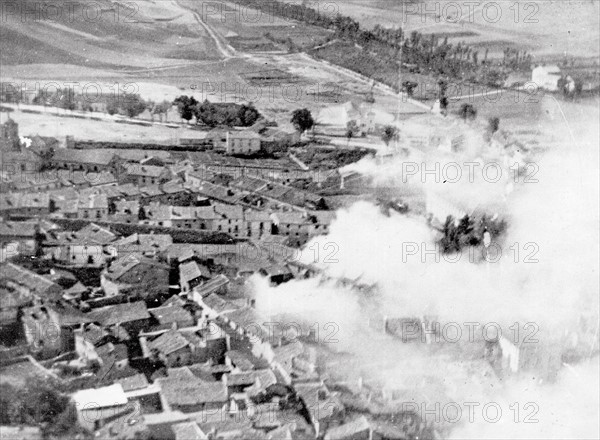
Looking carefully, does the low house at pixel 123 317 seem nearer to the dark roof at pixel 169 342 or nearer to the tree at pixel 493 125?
the dark roof at pixel 169 342

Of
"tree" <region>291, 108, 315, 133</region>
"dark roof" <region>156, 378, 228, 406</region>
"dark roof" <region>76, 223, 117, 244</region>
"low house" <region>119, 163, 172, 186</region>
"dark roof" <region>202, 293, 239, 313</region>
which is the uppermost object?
"tree" <region>291, 108, 315, 133</region>

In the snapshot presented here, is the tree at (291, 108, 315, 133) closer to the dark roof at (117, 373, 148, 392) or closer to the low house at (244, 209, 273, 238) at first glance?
A: the low house at (244, 209, 273, 238)

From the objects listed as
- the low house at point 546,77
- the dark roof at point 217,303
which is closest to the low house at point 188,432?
the dark roof at point 217,303

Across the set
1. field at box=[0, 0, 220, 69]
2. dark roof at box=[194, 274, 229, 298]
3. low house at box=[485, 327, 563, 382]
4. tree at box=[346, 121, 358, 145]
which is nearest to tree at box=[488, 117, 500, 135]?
tree at box=[346, 121, 358, 145]

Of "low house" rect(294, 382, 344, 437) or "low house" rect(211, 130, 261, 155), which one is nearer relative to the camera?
"low house" rect(294, 382, 344, 437)

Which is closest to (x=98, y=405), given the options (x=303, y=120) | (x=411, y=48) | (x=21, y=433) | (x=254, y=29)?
(x=21, y=433)

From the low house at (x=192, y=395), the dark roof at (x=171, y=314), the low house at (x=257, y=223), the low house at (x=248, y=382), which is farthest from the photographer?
the low house at (x=257, y=223)

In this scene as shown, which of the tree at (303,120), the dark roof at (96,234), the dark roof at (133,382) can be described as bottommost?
the dark roof at (133,382)
